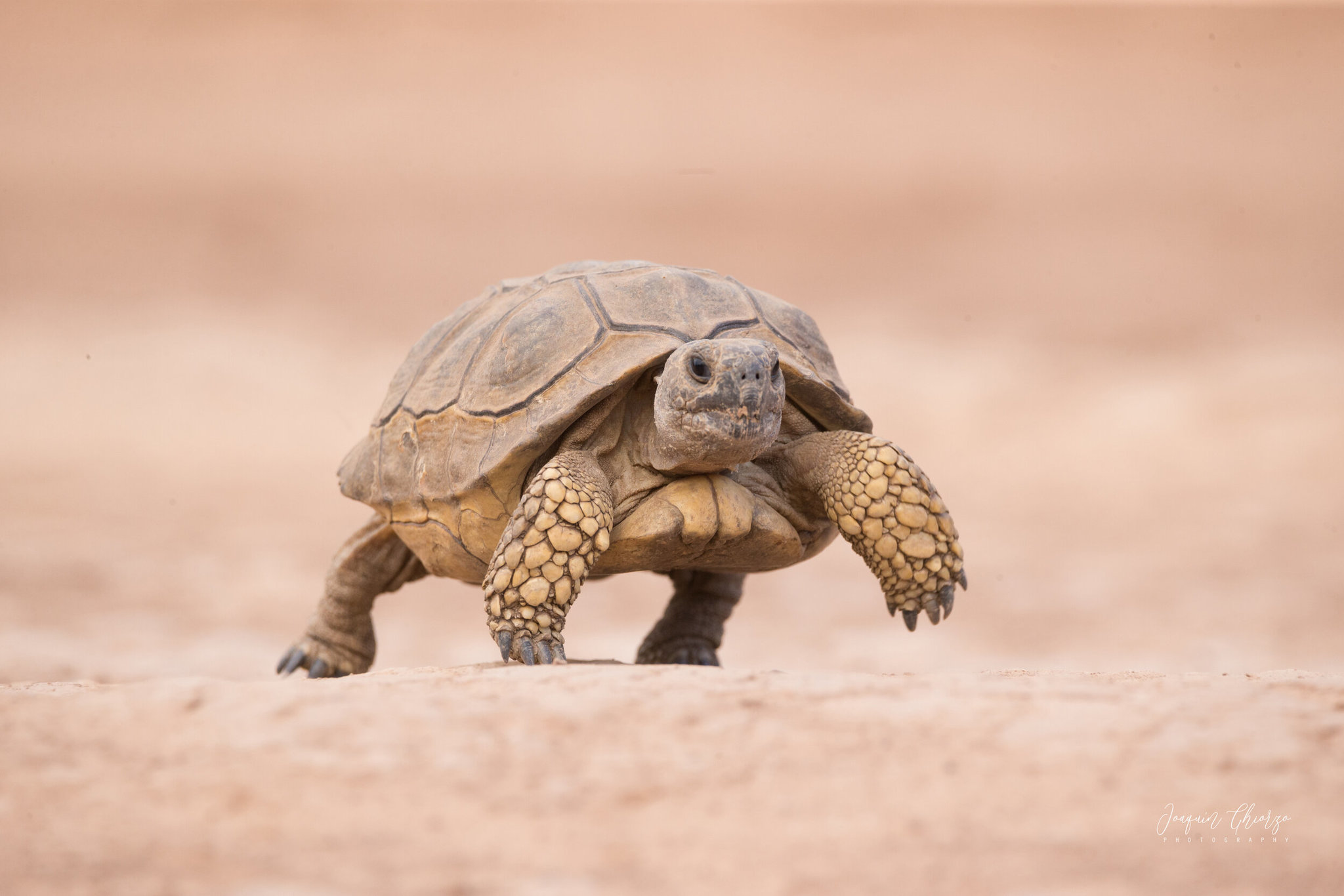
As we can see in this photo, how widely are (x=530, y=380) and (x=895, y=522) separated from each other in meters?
1.29

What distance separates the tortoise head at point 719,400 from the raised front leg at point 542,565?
0.35m

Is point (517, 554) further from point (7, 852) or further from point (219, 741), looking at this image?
point (7, 852)

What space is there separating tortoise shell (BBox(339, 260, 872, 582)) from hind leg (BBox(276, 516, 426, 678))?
517mm

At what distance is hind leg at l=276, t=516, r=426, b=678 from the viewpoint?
4805 millimetres

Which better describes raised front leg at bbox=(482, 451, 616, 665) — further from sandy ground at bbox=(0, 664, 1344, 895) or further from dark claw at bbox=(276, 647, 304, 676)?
dark claw at bbox=(276, 647, 304, 676)

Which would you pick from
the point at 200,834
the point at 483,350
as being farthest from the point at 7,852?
the point at 483,350

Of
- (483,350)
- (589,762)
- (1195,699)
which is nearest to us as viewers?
(589,762)

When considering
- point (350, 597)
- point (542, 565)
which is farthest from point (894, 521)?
point (350, 597)

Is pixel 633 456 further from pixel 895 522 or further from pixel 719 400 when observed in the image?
pixel 895 522

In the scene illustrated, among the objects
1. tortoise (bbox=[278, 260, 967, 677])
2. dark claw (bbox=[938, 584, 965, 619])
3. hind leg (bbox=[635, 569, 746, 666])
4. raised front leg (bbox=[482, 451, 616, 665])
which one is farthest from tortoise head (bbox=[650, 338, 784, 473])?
hind leg (bbox=[635, 569, 746, 666])

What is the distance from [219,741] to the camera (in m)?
2.04

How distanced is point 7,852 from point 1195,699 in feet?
7.07

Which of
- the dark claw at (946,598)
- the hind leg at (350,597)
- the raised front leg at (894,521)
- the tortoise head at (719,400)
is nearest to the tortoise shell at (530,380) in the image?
the tortoise head at (719,400)

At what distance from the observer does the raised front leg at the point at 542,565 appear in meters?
3.25
